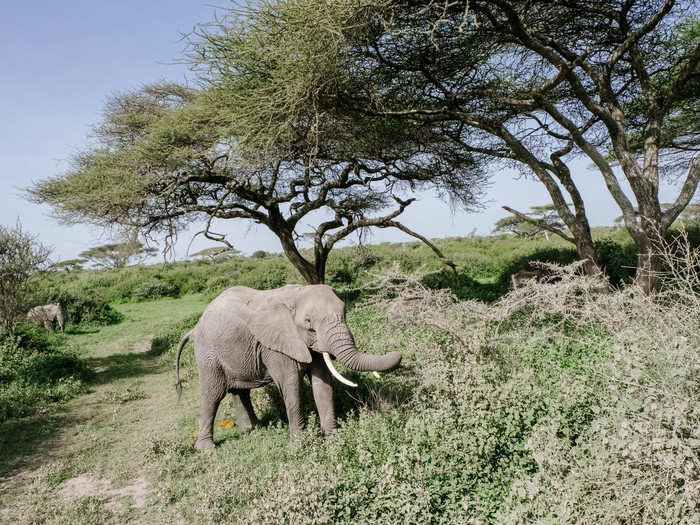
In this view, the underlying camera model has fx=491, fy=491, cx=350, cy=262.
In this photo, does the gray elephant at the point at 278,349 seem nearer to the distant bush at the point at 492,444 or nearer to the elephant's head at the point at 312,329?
the elephant's head at the point at 312,329

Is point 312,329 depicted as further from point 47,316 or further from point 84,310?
point 84,310

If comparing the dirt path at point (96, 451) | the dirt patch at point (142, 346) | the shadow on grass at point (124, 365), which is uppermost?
the dirt patch at point (142, 346)

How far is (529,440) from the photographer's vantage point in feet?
14.3

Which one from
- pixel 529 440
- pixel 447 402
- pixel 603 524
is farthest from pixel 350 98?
pixel 603 524

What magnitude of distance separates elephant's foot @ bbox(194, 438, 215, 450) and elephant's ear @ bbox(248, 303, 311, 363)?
1565mm

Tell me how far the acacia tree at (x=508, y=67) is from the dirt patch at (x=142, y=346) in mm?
8382

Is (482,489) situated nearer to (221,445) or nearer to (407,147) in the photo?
(221,445)

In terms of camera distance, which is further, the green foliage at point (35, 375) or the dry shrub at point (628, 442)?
the green foliage at point (35, 375)

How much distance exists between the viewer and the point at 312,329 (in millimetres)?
5711

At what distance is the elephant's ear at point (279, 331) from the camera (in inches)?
224

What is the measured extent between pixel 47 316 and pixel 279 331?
14083 mm

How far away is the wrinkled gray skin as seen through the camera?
1614 centimetres

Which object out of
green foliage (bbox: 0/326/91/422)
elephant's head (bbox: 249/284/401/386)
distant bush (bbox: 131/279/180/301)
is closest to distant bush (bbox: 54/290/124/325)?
green foliage (bbox: 0/326/91/422)

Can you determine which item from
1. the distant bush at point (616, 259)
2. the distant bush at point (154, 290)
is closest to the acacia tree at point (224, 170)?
the distant bush at point (616, 259)
